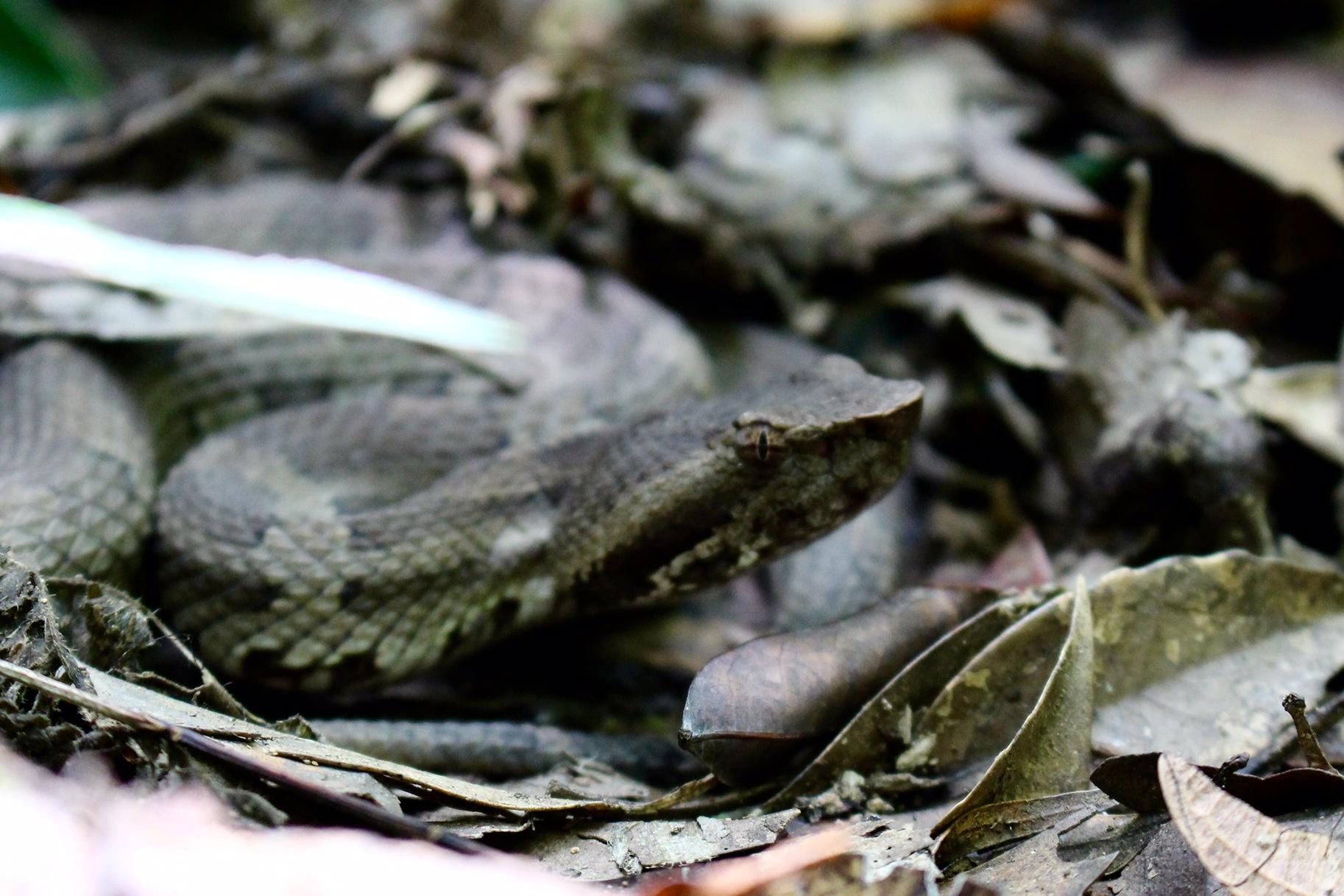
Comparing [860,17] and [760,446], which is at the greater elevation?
[860,17]

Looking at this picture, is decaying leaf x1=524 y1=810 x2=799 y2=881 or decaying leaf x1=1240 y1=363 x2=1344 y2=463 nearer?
decaying leaf x1=524 y1=810 x2=799 y2=881

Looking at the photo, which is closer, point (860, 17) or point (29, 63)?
point (29, 63)

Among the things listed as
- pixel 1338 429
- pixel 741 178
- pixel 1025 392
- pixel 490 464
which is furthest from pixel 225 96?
pixel 1338 429

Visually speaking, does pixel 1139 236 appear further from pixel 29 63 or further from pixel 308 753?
pixel 29 63

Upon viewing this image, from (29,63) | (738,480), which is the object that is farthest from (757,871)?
(29,63)

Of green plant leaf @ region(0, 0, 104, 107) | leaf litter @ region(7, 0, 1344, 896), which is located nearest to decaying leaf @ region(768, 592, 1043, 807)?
leaf litter @ region(7, 0, 1344, 896)

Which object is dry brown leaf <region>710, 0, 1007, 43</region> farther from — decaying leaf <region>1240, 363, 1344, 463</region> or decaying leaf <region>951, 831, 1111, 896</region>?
decaying leaf <region>951, 831, 1111, 896</region>
